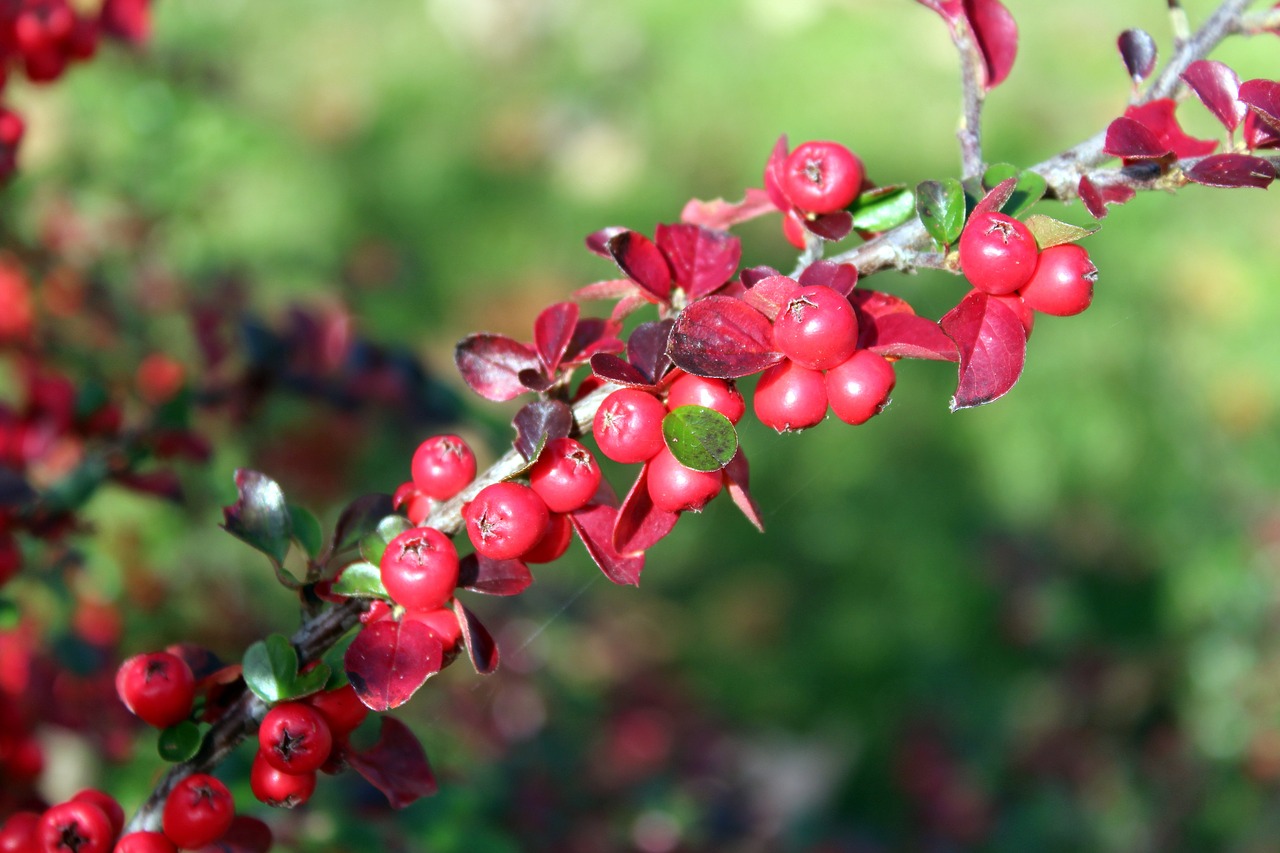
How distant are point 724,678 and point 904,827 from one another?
2.21 ft

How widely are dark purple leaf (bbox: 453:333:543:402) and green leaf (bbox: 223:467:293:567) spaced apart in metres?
0.18

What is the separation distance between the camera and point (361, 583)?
797mm

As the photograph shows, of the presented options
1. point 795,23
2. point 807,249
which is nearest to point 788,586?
point 807,249

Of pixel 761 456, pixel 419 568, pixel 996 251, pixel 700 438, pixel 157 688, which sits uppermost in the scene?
pixel 996 251

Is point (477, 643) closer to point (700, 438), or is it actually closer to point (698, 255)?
point (700, 438)

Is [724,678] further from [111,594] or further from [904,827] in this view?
[111,594]

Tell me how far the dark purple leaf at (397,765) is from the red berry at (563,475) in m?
0.23

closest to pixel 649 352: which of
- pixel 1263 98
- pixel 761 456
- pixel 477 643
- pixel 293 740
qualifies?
pixel 477 643

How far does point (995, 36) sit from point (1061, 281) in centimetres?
30

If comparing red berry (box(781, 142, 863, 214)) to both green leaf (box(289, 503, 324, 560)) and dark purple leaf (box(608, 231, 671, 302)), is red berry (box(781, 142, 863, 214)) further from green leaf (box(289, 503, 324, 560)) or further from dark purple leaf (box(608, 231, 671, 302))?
green leaf (box(289, 503, 324, 560))

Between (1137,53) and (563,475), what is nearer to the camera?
(563,475)

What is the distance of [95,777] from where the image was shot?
1814mm

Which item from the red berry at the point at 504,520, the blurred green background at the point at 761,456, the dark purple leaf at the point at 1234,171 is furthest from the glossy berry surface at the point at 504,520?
the blurred green background at the point at 761,456

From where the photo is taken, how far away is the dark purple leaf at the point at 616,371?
28.9 inches
